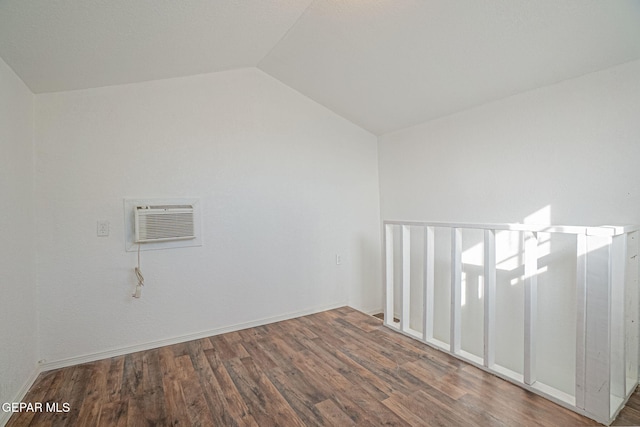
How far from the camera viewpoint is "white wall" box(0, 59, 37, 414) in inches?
68.8

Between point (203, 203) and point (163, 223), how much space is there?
1.21ft

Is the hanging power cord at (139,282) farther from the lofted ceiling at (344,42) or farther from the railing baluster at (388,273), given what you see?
the railing baluster at (388,273)

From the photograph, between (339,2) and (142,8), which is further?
(339,2)

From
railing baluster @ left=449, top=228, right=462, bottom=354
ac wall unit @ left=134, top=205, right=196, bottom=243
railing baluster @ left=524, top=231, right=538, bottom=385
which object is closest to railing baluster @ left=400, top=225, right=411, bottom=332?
railing baluster @ left=449, top=228, right=462, bottom=354

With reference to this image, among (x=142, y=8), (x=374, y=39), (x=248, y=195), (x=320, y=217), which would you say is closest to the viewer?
(x=142, y=8)

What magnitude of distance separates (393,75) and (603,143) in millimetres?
1509

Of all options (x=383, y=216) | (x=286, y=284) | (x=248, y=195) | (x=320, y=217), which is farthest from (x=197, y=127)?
(x=383, y=216)

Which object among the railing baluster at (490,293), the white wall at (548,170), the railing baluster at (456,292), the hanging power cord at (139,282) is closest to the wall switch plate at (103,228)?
the hanging power cord at (139,282)

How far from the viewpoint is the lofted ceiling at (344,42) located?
1.66 meters

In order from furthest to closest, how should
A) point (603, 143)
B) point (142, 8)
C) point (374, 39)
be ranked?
point (374, 39) < point (603, 143) < point (142, 8)

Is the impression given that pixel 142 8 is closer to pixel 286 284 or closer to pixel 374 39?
pixel 374 39

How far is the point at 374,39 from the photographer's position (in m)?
2.25

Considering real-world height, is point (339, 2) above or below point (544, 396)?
above

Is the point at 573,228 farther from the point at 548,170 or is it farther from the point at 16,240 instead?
the point at 16,240
